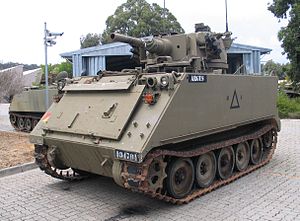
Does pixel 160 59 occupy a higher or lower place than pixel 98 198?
higher

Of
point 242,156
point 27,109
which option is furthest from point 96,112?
point 27,109

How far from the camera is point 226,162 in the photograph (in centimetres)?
748

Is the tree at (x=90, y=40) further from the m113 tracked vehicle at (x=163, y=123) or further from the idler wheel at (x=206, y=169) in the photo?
the idler wheel at (x=206, y=169)

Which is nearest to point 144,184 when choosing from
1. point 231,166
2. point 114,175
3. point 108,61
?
point 114,175

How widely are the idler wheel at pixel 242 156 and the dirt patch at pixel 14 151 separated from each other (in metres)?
4.63

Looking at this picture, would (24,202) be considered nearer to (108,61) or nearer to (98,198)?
(98,198)

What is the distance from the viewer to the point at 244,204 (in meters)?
6.09

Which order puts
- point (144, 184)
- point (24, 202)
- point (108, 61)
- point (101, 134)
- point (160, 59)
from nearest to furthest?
point (144, 184), point (101, 134), point (24, 202), point (160, 59), point (108, 61)

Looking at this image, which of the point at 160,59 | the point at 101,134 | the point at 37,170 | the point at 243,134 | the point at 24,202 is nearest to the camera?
the point at 101,134

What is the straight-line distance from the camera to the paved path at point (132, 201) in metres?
5.72

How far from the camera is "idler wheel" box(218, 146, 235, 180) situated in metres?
7.32

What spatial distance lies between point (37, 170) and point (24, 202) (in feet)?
7.50

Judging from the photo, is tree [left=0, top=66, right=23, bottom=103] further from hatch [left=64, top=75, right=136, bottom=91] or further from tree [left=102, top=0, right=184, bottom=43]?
tree [left=102, top=0, right=184, bottom=43]

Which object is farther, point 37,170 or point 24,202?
point 37,170
